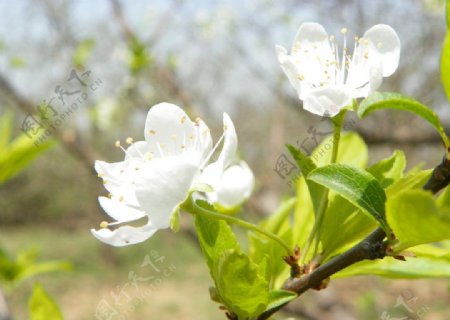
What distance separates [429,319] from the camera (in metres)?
5.50

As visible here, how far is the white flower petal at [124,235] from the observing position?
58 centimetres

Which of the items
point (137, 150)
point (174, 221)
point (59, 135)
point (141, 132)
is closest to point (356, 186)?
point (174, 221)

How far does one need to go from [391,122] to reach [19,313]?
4.90 meters

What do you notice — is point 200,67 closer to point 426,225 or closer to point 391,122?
point 391,122

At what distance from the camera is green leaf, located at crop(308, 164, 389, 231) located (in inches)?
20.7

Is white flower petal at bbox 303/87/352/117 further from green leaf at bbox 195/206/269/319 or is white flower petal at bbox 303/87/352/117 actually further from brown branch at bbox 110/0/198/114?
brown branch at bbox 110/0/198/114

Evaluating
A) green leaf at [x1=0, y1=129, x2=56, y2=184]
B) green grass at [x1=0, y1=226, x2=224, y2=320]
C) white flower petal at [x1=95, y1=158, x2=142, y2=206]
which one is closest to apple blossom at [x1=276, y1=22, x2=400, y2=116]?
white flower petal at [x1=95, y1=158, x2=142, y2=206]

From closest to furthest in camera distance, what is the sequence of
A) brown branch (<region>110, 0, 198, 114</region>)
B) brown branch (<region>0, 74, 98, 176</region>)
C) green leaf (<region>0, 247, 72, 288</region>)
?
green leaf (<region>0, 247, 72, 288</region>) → brown branch (<region>0, 74, 98, 176</region>) → brown branch (<region>110, 0, 198, 114</region>)

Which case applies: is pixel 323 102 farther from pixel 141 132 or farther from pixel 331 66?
pixel 141 132

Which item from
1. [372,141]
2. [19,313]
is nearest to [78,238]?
[19,313]

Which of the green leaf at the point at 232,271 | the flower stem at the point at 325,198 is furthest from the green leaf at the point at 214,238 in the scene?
the flower stem at the point at 325,198

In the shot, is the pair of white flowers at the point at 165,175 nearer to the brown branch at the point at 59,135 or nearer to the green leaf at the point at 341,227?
the green leaf at the point at 341,227

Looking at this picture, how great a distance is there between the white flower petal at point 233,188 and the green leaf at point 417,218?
0.29 m

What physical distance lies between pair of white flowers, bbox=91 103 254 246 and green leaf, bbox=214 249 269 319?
0.22 ft
